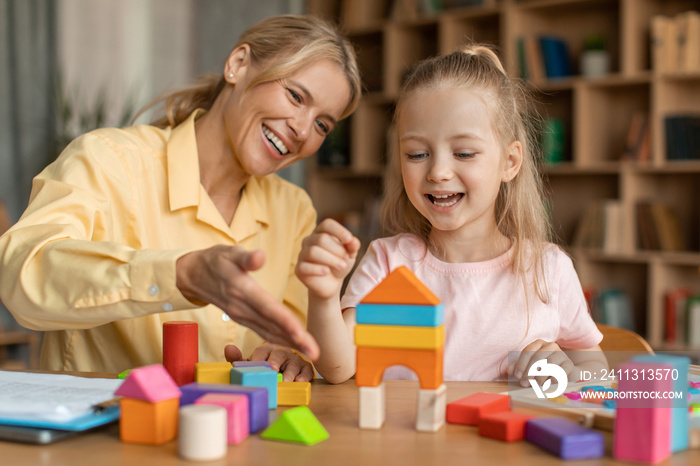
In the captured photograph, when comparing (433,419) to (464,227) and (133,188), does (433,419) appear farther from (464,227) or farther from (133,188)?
(133,188)

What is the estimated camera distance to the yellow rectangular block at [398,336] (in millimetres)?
798

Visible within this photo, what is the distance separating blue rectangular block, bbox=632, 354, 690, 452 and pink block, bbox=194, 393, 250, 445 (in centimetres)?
45

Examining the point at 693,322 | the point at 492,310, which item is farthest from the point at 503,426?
the point at 693,322

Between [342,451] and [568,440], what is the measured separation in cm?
25

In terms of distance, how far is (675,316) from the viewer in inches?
127

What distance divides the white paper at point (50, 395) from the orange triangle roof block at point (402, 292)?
14.7 inches

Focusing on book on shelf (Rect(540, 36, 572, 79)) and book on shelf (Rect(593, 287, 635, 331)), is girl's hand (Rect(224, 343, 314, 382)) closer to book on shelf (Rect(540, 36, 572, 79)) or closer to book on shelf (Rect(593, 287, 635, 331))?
book on shelf (Rect(593, 287, 635, 331))

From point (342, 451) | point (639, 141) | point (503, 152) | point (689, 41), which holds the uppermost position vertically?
point (689, 41)

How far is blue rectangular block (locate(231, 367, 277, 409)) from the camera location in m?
0.90

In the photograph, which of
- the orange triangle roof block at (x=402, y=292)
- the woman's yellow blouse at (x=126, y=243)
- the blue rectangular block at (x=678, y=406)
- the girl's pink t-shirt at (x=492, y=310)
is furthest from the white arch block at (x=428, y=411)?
the girl's pink t-shirt at (x=492, y=310)

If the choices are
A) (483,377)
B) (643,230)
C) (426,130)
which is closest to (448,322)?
(483,377)

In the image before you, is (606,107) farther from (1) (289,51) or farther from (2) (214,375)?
(2) (214,375)

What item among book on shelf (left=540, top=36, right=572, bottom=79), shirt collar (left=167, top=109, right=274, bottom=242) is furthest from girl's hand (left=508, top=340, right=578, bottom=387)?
book on shelf (left=540, top=36, right=572, bottom=79)

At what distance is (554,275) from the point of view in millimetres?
1354
